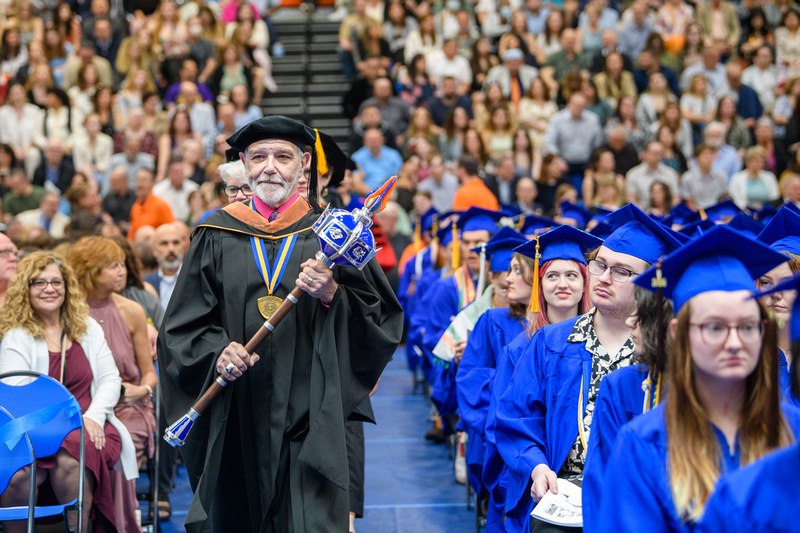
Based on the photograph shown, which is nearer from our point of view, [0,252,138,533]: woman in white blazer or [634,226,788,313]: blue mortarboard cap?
[634,226,788,313]: blue mortarboard cap

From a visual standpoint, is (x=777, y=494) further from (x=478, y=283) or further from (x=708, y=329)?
(x=478, y=283)

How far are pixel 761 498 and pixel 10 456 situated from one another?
11.5 feet

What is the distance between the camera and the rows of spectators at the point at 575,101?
11.8 metres

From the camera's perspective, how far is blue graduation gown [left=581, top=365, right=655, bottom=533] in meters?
2.86

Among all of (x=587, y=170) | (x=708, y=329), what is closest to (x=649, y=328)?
(x=708, y=329)

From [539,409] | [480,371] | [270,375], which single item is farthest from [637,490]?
[480,371]

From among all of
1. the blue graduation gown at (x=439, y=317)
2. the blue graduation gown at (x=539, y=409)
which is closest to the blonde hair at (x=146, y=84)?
the blue graduation gown at (x=439, y=317)

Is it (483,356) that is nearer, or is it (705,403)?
(705,403)

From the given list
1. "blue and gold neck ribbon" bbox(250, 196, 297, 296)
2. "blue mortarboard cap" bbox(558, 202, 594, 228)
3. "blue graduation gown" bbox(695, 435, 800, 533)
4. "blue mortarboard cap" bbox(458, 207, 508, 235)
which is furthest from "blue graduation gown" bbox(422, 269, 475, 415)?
"blue graduation gown" bbox(695, 435, 800, 533)

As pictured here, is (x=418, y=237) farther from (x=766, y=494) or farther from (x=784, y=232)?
(x=766, y=494)

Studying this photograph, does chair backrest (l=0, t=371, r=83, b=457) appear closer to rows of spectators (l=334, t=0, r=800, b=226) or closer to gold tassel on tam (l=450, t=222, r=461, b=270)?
gold tassel on tam (l=450, t=222, r=461, b=270)

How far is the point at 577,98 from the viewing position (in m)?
12.4

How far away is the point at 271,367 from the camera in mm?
3635

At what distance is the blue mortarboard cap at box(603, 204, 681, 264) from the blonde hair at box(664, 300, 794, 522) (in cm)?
98
